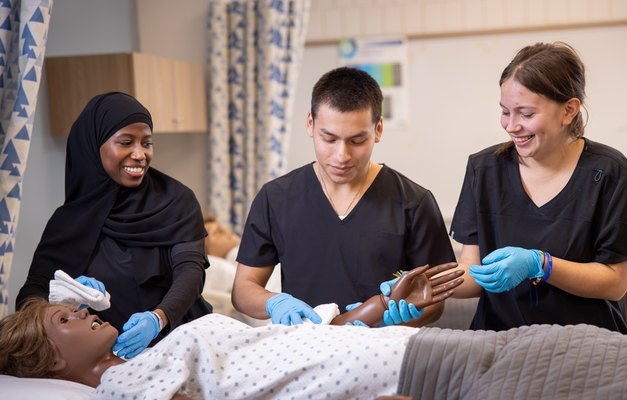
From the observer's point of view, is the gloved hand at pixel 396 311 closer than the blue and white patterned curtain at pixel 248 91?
Yes

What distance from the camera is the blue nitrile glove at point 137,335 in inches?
52.0

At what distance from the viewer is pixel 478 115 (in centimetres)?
367

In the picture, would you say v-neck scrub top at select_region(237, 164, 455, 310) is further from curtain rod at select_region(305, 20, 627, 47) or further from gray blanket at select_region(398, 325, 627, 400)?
curtain rod at select_region(305, 20, 627, 47)

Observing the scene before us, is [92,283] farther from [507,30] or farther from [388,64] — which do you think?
[507,30]

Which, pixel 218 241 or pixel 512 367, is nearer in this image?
pixel 512 367

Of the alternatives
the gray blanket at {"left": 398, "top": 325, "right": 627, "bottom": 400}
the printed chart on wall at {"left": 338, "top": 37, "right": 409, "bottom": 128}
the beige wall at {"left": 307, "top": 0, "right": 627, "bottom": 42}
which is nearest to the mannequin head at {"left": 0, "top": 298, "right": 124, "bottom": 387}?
the gray blanket at {"left": 398, "top": 325, "right": 627, "bottom": 400}

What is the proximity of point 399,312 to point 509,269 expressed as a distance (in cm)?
30

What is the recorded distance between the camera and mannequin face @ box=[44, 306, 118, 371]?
4.32ft

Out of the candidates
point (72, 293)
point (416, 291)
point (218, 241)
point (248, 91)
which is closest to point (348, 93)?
point (416, 291)

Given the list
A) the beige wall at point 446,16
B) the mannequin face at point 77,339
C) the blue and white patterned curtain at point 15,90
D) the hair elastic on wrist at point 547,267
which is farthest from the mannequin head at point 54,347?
the beige wall at point 446,16

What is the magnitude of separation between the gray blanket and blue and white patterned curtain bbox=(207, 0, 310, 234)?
8.28ft

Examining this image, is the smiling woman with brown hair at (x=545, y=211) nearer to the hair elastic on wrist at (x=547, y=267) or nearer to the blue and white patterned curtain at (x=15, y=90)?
the hair elastic on wrist at (x=547, y=267)

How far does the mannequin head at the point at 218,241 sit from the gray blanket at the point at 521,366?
7.31ft

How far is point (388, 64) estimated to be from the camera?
3719mm
